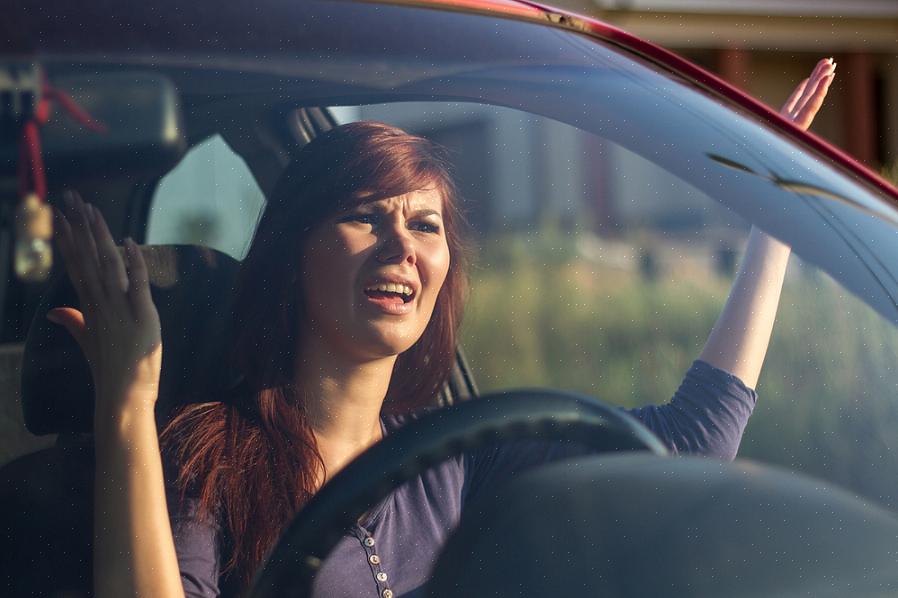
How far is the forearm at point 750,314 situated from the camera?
1.27 metres

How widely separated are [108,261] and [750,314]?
26.2 inches

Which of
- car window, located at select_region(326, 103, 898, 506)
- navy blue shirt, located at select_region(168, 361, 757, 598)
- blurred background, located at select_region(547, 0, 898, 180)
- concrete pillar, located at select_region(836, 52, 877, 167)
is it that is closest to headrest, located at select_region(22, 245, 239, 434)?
navy blue shirt, located at select_region(168, 361, 757, 598)

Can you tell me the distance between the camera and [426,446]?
1137 mm

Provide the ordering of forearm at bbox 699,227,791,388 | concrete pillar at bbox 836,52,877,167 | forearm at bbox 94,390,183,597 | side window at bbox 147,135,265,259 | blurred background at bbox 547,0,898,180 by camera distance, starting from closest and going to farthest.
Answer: forearm at bbox 94,390,183,597 → side window at bbox 147,135,265,259 → forearm at bbox 699,227,791,388 → blurred background at bbox 547,0,898,180 → concrete pillar at bbox 836,52,877,167

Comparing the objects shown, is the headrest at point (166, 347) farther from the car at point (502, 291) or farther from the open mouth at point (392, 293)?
the open mouth at point (392, 293)

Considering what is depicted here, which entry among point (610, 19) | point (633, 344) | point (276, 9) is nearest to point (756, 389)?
point (633, 344)

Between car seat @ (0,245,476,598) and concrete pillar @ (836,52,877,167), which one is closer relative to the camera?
car seat @ (0,245,476,598)

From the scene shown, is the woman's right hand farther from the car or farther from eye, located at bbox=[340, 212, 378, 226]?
eye, located at bbox=[340, 212, 378, 226]

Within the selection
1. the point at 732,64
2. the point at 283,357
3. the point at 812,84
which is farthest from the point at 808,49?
the point at 283,357

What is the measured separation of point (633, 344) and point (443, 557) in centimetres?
30

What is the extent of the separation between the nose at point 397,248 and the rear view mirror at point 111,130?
0.76 feet

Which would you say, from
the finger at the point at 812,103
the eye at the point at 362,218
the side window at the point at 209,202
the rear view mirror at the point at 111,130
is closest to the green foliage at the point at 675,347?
the eye at the point at 362,218

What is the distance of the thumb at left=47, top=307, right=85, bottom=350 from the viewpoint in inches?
43.6

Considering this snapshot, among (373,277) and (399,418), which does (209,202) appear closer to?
(373,277)
